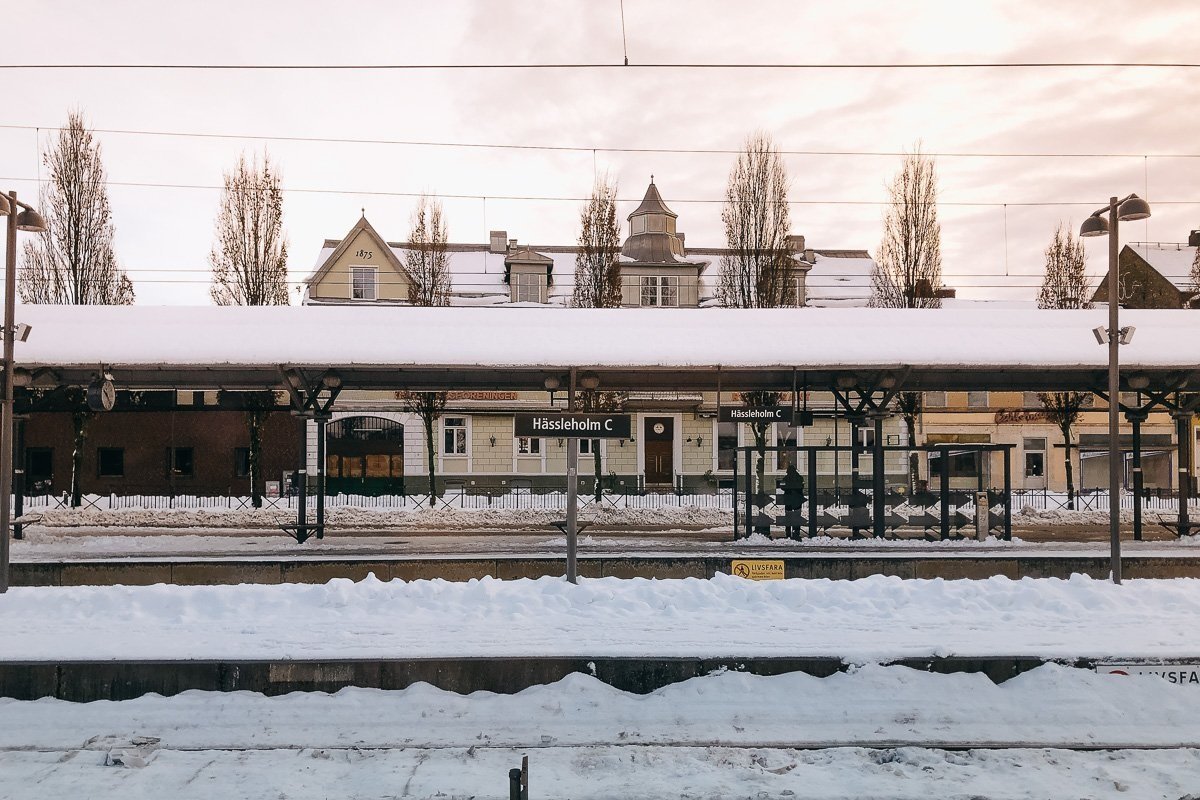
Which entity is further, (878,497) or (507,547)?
(878,497)

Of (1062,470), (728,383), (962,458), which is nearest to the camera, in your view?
(962,458)

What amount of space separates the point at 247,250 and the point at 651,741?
27331 millimetres

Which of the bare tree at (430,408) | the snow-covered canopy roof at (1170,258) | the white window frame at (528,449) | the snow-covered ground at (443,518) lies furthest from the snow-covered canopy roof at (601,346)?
the snow-covered canopy roof at (1170,258)

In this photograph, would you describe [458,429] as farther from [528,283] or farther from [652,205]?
[652,205]

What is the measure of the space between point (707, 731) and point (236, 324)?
46.6 ft

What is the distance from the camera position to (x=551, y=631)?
902 cm

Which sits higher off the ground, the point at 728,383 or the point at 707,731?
the point at 728,383

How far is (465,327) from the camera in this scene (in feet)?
56.9

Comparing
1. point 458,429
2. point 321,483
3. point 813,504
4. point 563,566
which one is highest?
point 458,429

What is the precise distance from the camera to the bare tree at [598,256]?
30.4 metres

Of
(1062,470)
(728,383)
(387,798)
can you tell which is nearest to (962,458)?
(728,383)

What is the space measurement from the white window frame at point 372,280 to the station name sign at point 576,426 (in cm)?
2699

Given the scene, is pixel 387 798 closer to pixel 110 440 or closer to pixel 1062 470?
pixel 110 440

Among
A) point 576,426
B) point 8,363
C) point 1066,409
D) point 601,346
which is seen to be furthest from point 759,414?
point 1066,409
